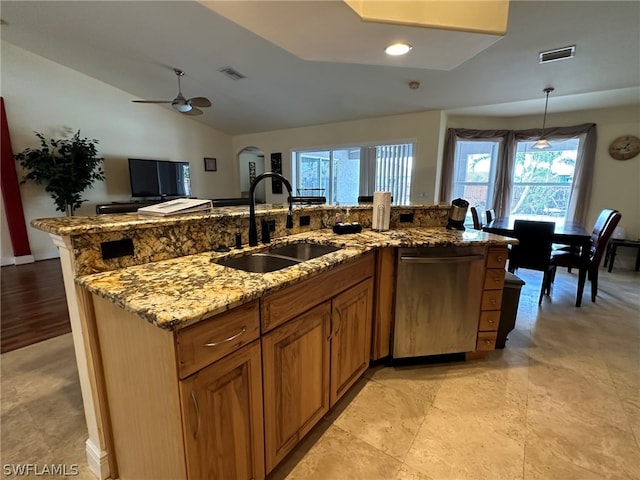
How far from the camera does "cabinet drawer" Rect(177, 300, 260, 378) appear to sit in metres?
0.85

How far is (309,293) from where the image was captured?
1312 millimetres

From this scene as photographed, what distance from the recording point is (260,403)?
44.1 inches

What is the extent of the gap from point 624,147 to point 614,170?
342 millimetres

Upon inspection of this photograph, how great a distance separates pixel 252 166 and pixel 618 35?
23.6 feet

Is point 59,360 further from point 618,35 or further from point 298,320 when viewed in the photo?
point 618,35

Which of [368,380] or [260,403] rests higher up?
[260,403]

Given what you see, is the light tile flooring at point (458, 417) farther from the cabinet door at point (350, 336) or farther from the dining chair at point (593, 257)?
the dining chair at point (593, 257)

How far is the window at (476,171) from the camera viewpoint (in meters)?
5.46

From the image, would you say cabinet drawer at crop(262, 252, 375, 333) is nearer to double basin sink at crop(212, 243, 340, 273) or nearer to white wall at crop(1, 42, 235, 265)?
double basin sink at crop(212, 243, 340, 273)

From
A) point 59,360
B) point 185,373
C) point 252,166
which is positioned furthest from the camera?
point 252,166

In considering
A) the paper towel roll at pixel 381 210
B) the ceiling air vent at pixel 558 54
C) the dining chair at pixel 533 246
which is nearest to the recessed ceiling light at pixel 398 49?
the paper towel roll at pixel 381 210

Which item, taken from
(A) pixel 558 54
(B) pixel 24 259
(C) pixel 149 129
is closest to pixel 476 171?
(A) pixel 558 54

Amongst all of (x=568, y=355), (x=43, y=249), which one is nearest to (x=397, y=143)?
(x=568, y=355)

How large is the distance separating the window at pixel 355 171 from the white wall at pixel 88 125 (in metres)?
2.51
